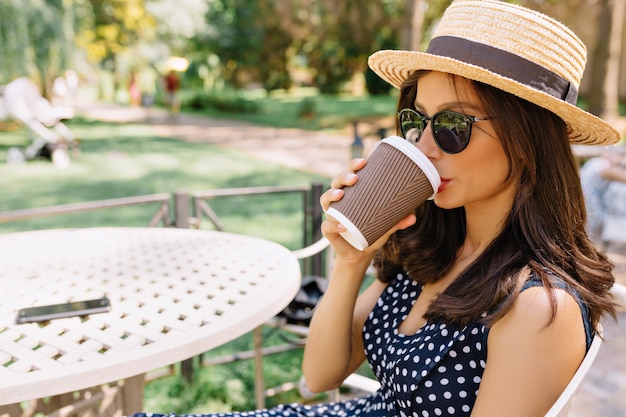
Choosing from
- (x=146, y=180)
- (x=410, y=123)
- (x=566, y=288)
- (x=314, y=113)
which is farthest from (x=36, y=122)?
(x=566, y=288)

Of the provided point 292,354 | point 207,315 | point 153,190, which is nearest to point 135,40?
point 153,190

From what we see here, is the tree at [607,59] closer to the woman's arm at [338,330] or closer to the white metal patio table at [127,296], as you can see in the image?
the white metal patio table at [127,296]

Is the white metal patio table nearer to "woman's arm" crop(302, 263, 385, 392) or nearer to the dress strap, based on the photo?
"woman's arm" crop(302, 263, 385, 392)

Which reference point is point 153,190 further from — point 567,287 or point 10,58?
point 567,287

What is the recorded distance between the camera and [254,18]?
77.4 ft

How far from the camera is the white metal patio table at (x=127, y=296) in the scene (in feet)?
4.24

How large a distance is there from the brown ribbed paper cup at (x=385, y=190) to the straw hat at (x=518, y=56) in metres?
0.24

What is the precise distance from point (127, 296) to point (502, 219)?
1.09m

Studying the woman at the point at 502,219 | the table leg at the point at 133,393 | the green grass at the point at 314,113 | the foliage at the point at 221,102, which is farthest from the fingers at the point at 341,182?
the foliage at the point at 221,102

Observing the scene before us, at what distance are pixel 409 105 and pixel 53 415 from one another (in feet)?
4.90

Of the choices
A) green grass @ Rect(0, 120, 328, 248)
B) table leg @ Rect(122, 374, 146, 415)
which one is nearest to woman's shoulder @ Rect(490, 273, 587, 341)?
table leg @ Rect(122, 374, 146, 415)

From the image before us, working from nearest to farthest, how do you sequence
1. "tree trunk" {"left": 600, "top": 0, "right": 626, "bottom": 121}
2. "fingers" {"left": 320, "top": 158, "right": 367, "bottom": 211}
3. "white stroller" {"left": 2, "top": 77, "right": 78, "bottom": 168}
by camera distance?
"fingers" {"left": 320, "top": 158, "right": 367, "bottom": 211}
"white stroller" {"left": 2, "top": 77, "right": 78, "bottom": 168}
"tree trunk" {"left": 600, "top": 0, "right": 626, "bottom": 121}

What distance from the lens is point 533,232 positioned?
1.25 meters

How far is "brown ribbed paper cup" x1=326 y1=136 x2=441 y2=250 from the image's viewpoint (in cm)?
115
